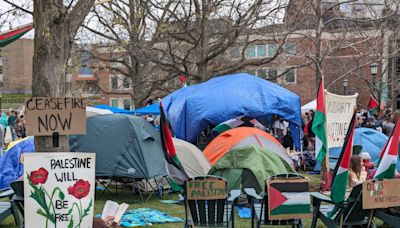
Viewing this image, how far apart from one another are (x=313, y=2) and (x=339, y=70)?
50.0 feet

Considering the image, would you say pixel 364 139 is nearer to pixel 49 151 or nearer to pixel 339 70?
pixel 49 151

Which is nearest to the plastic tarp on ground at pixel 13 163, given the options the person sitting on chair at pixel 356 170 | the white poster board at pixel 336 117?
the white poster board at pixel 336 117

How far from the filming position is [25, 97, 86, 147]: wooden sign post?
18.3 feet

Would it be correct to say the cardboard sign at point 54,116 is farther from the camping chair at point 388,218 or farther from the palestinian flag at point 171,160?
the camping chair at point 388,218

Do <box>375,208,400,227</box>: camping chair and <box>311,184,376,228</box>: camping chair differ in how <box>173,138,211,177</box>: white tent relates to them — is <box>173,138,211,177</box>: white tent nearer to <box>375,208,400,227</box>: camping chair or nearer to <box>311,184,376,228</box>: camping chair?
<box>311,184,376,228</box>: camping chair

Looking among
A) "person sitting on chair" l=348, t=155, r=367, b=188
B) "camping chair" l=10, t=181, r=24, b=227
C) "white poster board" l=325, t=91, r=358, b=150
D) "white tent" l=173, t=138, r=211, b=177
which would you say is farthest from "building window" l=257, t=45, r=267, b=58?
"camping chair" l=10, t=181, r=24, b=227

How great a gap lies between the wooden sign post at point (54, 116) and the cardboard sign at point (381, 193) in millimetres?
3424

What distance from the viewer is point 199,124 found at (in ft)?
45.4

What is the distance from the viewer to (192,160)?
1078cm

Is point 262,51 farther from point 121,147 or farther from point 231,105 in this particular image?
point 121,147

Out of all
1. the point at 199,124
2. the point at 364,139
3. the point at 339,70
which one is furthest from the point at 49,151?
the point at 339,70

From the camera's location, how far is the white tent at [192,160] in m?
10.6

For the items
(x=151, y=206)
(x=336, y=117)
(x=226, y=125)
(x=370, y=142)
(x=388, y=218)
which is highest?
(x=336, y=117)

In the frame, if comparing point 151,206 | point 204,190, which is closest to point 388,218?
point 204,190
